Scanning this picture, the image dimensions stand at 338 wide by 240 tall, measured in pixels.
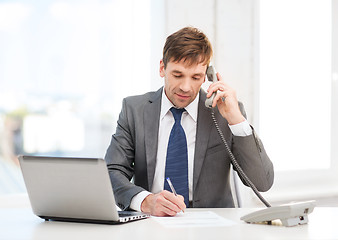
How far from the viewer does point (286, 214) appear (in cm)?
164

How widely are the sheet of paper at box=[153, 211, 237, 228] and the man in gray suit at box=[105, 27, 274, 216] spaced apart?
41 centimetres

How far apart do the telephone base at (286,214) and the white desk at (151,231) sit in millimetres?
22

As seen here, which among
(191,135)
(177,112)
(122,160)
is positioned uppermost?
(177,112)

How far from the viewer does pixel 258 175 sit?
225cm

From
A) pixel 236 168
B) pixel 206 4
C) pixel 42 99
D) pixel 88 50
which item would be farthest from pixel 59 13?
pixel 236 168

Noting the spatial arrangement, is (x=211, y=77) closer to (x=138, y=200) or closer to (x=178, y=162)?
(x=178, y=162)

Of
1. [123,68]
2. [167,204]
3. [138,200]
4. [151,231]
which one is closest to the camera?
[151,231]

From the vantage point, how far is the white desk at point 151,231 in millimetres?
1521

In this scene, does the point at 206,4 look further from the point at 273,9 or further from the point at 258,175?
the point at 258,175

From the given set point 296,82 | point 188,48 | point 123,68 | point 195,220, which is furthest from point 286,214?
point 296,82

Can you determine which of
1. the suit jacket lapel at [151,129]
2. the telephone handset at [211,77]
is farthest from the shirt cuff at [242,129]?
the suit jacket lapel at [151,129]

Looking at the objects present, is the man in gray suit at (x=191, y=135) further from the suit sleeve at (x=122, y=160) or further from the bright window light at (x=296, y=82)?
the bright window light at (x=296, y=82)

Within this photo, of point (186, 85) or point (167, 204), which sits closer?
point (167, 204)

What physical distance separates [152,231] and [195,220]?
22 centimetres
